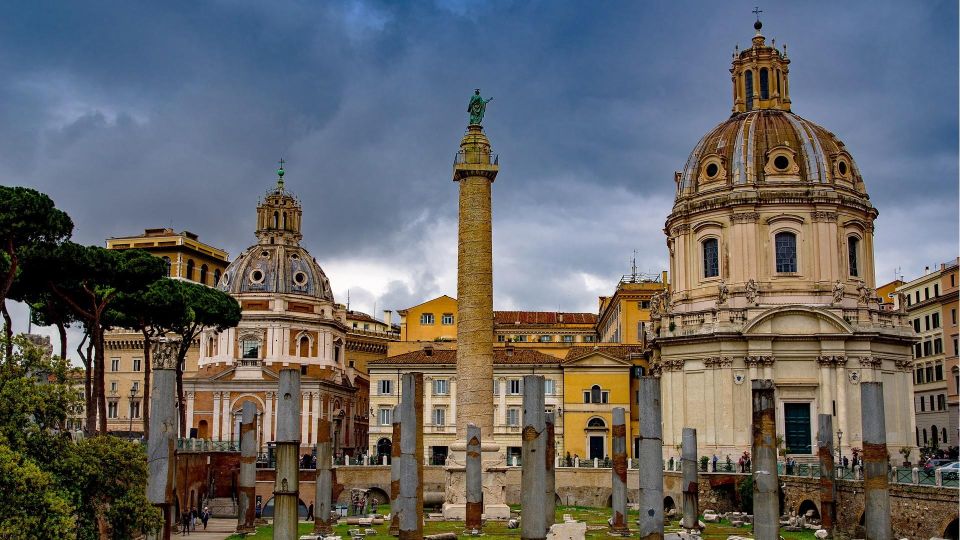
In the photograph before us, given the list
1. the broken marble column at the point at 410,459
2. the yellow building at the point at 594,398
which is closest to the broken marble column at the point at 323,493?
the broken marble column at the point at 410,459

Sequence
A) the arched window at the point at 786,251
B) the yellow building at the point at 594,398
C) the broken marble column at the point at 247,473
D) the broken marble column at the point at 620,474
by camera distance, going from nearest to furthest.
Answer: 1. the broken marble column at the point at 620,474
2. the broken marble column at the point at 247,473
3. the arched window at the point at 786,251
4. the yellow building at the point at 594,398

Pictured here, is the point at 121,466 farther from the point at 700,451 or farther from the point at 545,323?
the point at 545,323

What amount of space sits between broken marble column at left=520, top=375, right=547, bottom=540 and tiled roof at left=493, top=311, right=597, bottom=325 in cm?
6594

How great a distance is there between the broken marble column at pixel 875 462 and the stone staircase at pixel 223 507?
3655 cm

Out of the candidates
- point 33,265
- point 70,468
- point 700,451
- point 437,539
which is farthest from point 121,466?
point 700,451

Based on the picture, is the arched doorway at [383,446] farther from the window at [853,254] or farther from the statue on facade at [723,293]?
the window at [853,254]

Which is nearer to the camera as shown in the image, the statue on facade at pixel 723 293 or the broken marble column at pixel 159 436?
the broken marble column at pixel 159 436

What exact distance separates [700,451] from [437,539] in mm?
28871

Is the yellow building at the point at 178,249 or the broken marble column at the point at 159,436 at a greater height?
the yellow building at the point at 178,249

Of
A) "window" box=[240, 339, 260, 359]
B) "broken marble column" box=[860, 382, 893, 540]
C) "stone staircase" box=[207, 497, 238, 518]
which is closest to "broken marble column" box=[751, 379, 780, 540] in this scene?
"broken marble column" box=[860, 382, 893, 540]

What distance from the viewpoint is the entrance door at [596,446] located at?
2840 inches

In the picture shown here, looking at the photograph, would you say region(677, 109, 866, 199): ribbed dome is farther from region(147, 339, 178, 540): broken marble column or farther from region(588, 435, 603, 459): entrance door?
region(147, 339, 178, 540): broken marble column

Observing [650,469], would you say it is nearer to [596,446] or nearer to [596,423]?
[596,446]

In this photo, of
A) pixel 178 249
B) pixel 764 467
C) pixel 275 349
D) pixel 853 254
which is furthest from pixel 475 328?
pixel 178 249
